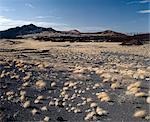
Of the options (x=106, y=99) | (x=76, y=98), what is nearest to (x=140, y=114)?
(x=106, y=99)

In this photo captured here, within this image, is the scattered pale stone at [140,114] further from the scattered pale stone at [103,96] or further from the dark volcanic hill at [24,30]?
the dark volcanic hill at [24,30]

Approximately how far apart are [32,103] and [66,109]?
2114 millimetres

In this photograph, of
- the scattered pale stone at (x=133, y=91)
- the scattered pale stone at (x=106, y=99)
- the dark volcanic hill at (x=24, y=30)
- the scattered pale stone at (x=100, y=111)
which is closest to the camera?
the scattered pale stone at (x=100, y=111)

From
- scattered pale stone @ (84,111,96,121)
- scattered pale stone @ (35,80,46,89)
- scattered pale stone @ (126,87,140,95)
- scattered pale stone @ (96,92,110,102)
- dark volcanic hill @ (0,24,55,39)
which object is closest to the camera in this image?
scattered pale stone @ (84,111,96,121)

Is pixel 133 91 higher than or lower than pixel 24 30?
lower

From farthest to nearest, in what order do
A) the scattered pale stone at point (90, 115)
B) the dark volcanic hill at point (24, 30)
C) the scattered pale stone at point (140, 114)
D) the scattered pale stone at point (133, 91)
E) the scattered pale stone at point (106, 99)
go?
the dark volcanic hill at point (24, 30) → the scattered pale stone at point (133, 91) → the scattered pale stone at point (106, 99) → the scattered pale stone at point (90, 115) → the scattered pale stone at point (140, 114)

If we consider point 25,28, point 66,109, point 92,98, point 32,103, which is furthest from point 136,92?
point 25,28

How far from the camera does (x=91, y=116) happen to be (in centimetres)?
1306

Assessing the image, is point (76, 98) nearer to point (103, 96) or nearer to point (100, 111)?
point (103, 96)

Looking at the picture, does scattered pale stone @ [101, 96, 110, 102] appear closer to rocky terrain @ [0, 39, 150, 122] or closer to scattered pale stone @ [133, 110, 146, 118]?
rocky terrain @ [0, 39, 150, 122]

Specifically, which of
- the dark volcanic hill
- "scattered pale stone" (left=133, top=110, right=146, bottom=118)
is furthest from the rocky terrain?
the dark volcanic hill

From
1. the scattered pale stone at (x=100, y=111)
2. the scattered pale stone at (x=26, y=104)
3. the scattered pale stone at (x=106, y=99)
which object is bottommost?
the scattered pale stone at (x=26, y=104)

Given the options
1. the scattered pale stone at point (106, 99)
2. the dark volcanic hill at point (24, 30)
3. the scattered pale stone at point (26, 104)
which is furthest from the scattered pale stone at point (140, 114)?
the dark volcanic hill at point (24, 30)

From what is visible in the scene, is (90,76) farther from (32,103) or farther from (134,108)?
(134,108)
